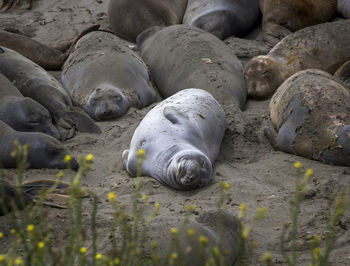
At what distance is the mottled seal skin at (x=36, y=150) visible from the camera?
476 cm

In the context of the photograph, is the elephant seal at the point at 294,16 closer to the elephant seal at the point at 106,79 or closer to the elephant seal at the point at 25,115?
the elephant seal at the point at 106,79

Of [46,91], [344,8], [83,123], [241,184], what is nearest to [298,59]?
[344,8]

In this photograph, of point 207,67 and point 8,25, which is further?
point 8,25

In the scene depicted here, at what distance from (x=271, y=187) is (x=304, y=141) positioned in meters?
0.63

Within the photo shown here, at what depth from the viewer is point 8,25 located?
28.6ft

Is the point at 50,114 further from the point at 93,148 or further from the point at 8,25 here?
the point at 8,25

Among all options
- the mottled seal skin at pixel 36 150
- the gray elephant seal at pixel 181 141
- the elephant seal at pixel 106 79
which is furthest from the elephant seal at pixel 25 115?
the gray elephant seal at pixel 181 141

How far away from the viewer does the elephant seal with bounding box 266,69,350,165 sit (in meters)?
4.73

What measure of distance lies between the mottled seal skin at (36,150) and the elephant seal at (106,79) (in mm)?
1134

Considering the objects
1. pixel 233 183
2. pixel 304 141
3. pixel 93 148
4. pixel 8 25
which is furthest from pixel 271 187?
pixel 8 25

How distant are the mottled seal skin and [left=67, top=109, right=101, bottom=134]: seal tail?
0.71m

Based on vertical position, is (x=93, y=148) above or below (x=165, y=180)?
below

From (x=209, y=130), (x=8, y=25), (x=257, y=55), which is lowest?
(x=8, y=25)

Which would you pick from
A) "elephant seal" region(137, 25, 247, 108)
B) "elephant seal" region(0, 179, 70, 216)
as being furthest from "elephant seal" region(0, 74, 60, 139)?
"elephant seal" region(137, 25, 247, 108)
